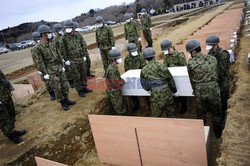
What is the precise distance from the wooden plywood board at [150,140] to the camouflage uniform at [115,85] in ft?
3.71

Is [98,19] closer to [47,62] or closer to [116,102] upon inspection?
[47,62]

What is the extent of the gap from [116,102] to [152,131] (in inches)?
69.1

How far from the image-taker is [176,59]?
4.79 meters

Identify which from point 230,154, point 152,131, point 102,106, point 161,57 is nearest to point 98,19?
point 102,106

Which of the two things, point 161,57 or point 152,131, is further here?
point 161,57

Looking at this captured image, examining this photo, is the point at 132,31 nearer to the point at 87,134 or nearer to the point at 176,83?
the point at 176,83

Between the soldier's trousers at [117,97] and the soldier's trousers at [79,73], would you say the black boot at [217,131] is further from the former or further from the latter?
the soldier's trousers at [79,73]

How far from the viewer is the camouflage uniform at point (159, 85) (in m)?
3.88

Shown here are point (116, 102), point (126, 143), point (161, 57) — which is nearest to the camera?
point (126, 143)

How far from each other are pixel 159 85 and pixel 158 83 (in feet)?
0.15

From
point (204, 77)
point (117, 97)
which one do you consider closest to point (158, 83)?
point (204, 77)

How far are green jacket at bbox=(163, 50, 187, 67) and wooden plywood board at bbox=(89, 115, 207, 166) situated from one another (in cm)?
221

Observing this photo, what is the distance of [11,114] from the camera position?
4.32m

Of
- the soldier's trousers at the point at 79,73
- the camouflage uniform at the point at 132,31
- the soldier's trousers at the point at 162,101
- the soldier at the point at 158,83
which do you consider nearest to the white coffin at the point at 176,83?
the soldier at the point at 158,83
